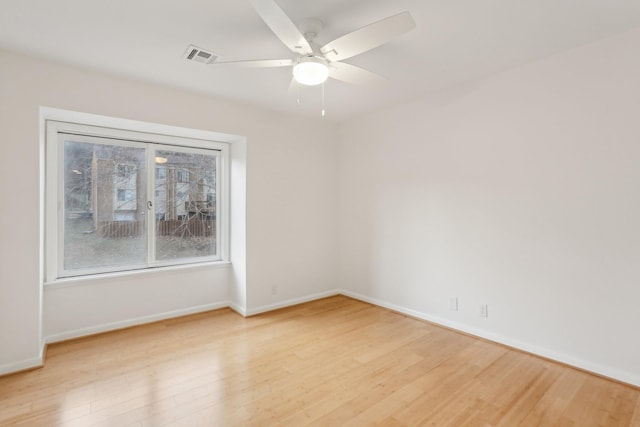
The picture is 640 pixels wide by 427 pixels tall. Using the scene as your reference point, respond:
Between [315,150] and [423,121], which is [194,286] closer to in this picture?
[315,150]

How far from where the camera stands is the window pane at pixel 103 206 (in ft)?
10.3

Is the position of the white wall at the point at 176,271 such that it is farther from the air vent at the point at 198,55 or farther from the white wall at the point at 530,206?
the white wall at the point at 530,206

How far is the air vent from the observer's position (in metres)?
2.38

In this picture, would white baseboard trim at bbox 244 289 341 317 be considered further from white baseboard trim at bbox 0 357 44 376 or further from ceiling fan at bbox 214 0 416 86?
ceiling fan at bbox 214 0 416 86

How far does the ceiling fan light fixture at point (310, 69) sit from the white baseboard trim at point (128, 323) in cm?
296

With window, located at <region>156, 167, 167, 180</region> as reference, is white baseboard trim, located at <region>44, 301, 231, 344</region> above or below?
below

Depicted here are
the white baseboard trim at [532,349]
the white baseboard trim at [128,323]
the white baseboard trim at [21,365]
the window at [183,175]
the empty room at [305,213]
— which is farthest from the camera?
the window at [183,175]

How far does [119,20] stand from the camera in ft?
6.60

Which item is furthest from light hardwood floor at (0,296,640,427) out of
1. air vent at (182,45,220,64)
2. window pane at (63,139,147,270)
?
air vent at (182,45,220,64)

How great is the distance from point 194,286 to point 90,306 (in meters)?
1.01

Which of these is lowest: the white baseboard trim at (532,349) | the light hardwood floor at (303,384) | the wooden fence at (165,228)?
the light hardwood floor at (303,384)

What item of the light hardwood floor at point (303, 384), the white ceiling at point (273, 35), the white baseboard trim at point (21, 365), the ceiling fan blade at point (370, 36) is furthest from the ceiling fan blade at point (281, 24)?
the white baseboard trim at point (21, 365)

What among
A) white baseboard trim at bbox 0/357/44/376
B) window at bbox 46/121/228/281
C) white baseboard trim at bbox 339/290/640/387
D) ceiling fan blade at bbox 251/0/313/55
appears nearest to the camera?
ceiling fan blade at bbox 251/0/313/55

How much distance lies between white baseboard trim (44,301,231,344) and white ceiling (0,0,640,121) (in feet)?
8.08
